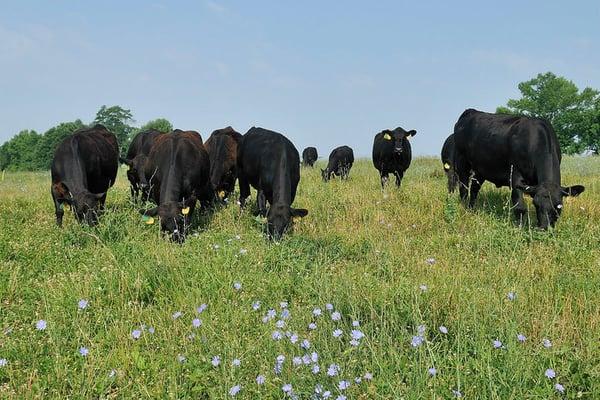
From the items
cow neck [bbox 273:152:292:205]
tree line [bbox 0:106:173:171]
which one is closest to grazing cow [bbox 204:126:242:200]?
cow neck [bbox 273:152:292:205]

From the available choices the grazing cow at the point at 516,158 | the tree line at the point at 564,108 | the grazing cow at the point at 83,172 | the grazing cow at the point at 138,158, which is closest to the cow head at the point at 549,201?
the grazing cow at the point at 516,158

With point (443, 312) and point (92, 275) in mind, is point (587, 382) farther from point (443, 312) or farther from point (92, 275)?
point (92, 275)

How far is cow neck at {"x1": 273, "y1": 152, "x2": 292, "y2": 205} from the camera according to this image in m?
7.32

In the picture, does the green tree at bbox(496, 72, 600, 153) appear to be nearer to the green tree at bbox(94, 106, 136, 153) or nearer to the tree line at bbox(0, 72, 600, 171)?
the tree line at bbox(0, 72, 600, 171)

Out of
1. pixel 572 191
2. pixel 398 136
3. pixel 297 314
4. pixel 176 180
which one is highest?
pixel 398 136

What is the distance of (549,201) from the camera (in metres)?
6.62

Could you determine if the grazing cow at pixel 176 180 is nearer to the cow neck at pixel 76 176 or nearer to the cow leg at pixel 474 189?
Result: the cow neck at pixel 76 176

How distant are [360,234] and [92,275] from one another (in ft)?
12.1

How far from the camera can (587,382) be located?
2615mm

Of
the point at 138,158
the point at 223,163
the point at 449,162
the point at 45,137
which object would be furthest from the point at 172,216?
the point at 45,137

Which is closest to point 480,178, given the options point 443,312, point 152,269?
point 443,312

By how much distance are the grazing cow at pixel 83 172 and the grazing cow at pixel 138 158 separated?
0.70 metres

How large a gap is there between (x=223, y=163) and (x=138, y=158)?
2217 millimetres

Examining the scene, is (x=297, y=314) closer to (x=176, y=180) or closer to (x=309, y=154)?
(x=176, y=180)
